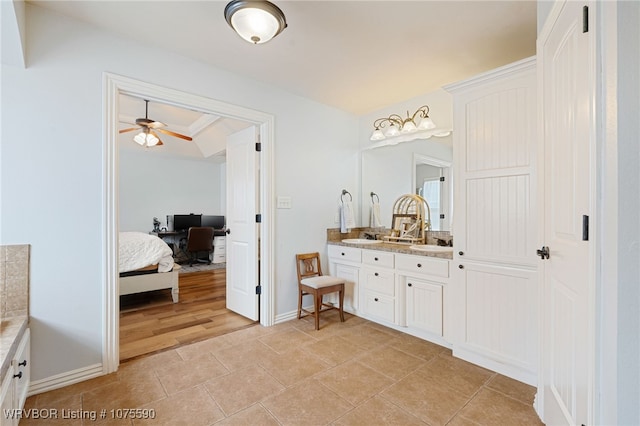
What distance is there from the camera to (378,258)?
2943mm

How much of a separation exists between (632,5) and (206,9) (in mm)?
2074

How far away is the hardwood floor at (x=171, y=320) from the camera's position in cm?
259

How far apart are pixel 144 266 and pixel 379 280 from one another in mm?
2832

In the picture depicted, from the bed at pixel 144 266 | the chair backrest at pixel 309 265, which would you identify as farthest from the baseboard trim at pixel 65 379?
the chair backrest at pixel 309 265

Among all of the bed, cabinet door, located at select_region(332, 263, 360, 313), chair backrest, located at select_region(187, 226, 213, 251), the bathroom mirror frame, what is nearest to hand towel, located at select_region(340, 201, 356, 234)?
cabinet door, located at select_region(332, 263, 360, 313)

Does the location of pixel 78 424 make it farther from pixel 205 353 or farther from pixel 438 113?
pixel 438 113

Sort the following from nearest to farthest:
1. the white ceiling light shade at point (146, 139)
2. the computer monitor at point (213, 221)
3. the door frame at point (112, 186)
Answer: the door frame at point (112, 186) < the white ceiling light shade at point (146, 139) < the computer monitor at point (213, 221)

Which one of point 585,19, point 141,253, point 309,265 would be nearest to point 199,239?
point 141,253

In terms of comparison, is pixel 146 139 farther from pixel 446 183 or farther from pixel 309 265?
pixel 446 183

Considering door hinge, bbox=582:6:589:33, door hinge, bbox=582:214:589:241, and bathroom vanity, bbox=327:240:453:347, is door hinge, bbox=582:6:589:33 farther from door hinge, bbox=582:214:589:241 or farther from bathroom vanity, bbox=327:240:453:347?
bathroom vanity, bbox=327:240:453:347

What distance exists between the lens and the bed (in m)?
3.46

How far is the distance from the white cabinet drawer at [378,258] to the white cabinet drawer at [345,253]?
9cm

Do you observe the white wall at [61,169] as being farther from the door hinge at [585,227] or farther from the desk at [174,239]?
the desk at [174,239]

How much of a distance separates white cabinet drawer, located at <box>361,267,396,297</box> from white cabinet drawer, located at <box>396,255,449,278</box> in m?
0.16
